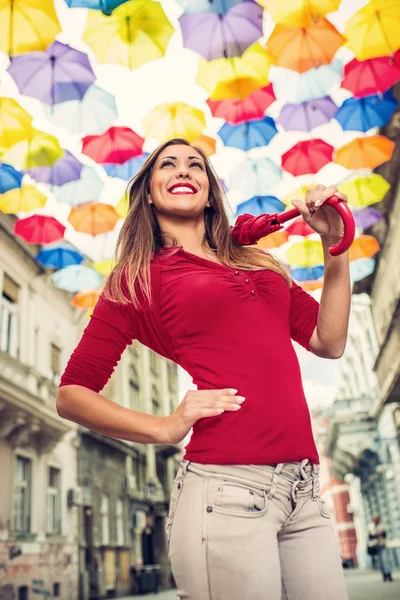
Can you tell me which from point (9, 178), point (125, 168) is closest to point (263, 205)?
point (125, 168)

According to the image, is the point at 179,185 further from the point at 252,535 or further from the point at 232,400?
the point at 252,535

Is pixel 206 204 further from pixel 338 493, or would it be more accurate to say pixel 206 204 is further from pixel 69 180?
pixel 338 493

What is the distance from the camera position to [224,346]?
1393 millimetres

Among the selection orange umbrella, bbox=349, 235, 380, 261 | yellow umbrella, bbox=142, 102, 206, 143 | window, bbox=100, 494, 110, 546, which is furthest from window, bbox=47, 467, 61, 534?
yellow umbrella, bbox=142, 102, 206, 143

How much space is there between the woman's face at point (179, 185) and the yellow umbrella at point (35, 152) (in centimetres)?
538

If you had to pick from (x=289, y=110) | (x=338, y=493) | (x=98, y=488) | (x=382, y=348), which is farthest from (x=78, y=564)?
(x=338, y=493)

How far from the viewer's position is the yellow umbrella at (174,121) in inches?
267

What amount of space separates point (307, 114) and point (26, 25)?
11.4 feet

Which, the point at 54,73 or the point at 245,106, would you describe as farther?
A: the point at 245,106

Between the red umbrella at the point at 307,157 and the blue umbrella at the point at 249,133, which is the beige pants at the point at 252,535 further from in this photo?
the red umbrella at the point at 307,157

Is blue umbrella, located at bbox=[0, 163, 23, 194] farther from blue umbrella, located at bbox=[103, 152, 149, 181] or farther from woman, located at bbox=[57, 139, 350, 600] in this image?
woman, located at bbox=[57, 139, 350, 600]

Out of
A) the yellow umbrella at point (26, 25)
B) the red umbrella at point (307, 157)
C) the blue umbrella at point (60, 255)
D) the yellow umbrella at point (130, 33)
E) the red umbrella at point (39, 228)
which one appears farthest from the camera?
the blue umbrella at point (60, 255)

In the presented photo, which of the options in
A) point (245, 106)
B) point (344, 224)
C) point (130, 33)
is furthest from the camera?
point (245, 106)

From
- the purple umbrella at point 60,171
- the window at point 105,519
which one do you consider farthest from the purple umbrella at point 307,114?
the window at point 105,519
